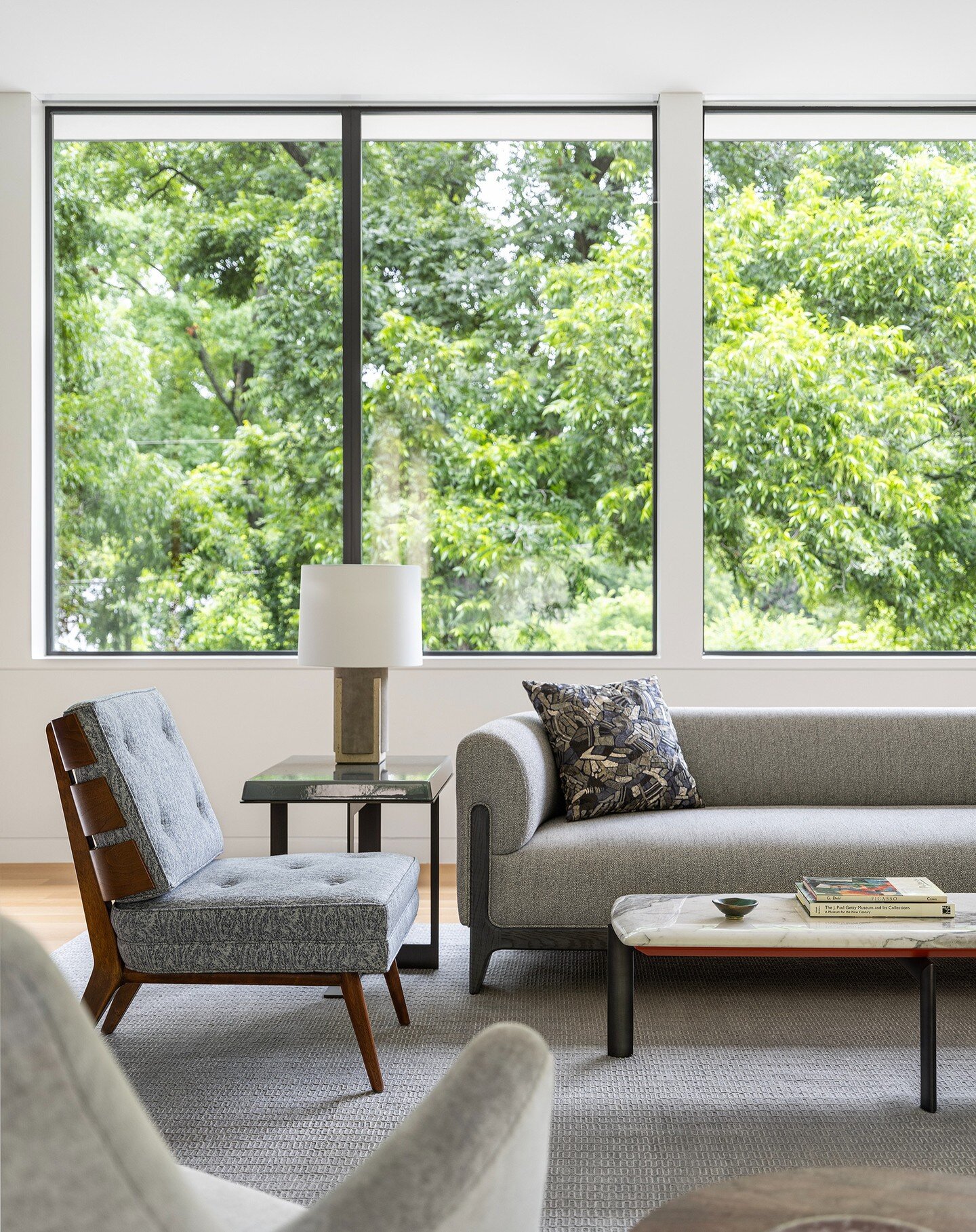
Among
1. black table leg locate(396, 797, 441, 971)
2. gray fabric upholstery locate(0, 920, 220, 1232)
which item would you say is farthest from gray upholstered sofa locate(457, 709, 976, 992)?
gray fabric upholstery locate(0, 920, 220, 1232)

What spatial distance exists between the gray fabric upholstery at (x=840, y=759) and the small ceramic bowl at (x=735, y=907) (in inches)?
42.2

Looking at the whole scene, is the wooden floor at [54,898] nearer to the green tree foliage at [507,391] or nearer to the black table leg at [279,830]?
the black table leg at [279,830]

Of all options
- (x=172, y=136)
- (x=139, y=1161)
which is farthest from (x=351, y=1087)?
(x=172, y=136)

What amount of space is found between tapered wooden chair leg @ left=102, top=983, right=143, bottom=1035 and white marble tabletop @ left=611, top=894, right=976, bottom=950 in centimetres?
109

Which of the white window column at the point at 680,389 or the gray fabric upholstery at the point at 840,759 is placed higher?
the white window column at the point at 680,389

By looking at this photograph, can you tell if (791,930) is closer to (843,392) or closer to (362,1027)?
(362,1027)

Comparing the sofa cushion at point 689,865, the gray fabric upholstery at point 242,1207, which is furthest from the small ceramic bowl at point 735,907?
the gray fabric upholstery at point 242,1207

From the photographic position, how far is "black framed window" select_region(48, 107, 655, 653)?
14.9 feet

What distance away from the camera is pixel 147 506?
4.58 metres

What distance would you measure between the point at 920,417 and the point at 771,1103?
3232 mm

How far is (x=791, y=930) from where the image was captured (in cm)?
216

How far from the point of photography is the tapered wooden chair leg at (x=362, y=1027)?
221 centimetres

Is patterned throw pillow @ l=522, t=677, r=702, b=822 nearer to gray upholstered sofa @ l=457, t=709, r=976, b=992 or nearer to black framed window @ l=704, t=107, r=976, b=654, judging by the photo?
gray upholstered sofa @ l=457, t=709, r=976, b=992

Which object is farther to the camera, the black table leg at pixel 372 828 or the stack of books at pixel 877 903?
the black table leg at pixel 372 828
